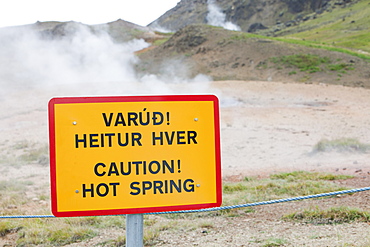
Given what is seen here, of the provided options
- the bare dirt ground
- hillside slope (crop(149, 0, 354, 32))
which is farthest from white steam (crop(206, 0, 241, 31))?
the bare dirt ground

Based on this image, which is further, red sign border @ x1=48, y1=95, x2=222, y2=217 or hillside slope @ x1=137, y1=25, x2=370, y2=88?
hillside slope @ x1=137, y1=25, x2=370, y2=88

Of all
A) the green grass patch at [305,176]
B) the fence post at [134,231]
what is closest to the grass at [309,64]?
the green grass patch at [305,176]

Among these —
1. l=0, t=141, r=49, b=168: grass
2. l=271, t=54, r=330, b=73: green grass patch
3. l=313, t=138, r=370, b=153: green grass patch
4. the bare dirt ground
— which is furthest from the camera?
l=271, t=54, r=330, b=73: green grass patch

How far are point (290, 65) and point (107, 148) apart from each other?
25.8 metres

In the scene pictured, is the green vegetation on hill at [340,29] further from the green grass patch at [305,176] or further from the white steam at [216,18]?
the green grass patch at [305,176]

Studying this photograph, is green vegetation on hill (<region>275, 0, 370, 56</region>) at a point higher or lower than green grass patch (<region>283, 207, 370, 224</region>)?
higher

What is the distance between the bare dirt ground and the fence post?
1.69 metres

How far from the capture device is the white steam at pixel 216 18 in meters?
89.6

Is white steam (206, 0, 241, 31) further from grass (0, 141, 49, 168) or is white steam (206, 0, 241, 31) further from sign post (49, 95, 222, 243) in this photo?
sign post (49, 95, 222, 243)

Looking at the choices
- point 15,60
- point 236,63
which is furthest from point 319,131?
point 15,60

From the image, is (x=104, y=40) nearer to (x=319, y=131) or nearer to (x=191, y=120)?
(x=319, y=131)

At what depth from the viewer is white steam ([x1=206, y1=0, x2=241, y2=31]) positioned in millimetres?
89600

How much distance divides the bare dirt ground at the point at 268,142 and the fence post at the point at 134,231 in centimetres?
169

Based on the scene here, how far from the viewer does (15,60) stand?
38.8 m
